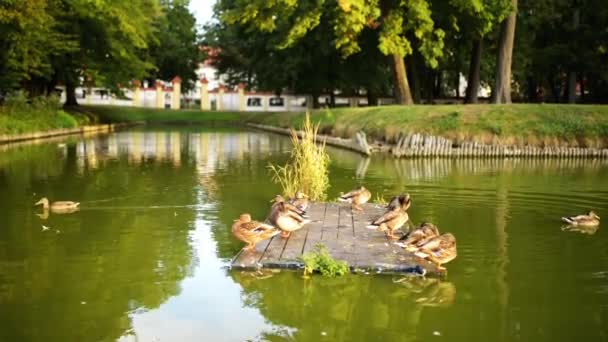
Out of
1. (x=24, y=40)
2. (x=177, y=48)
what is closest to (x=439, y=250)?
(x=24, y=40)

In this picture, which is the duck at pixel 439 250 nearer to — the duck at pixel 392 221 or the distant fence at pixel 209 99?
the duck at pixel 392 221

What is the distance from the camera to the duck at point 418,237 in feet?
27.5

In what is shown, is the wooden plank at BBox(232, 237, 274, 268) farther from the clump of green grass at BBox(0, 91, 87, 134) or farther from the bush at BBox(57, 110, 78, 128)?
the bush at BBox(57, 110, 78, 128)

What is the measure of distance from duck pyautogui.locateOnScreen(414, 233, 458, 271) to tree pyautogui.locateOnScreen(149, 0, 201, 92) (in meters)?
65.3

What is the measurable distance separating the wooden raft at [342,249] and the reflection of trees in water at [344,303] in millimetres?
Answer: 214

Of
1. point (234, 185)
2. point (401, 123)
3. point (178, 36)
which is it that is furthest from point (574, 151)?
point (178, 36)

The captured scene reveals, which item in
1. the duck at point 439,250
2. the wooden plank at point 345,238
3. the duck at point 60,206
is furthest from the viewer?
the duck at point 60,206

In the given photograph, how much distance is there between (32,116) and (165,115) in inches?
1099

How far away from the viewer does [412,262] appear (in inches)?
329

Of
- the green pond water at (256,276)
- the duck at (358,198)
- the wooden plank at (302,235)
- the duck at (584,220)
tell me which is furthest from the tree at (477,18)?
the wooden plank at (302,235)

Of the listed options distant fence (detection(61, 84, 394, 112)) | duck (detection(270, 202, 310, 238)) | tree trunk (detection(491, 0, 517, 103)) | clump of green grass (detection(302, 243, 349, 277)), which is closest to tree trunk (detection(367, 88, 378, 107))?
distant fence (detection(61, 84, 394, 112))

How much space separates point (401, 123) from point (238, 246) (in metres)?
18.2

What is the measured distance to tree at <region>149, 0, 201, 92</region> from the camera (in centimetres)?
7212

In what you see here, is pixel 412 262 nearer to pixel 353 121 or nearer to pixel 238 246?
pixel 238 246
